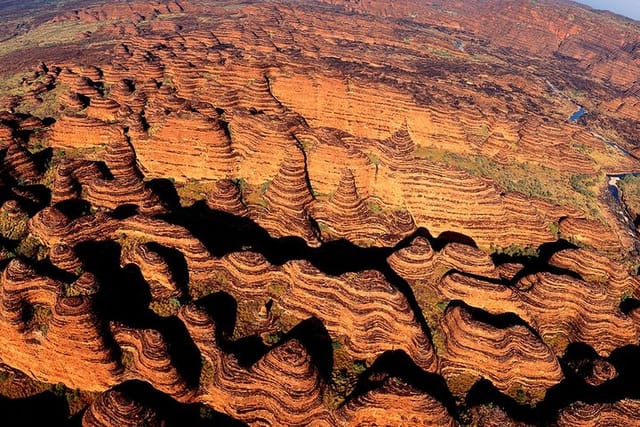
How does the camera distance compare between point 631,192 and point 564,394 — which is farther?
point 631,192

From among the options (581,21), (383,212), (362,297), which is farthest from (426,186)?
(581,21)

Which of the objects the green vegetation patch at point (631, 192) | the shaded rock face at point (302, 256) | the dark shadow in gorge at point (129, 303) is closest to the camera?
the shaded rock face at point (302, 256)

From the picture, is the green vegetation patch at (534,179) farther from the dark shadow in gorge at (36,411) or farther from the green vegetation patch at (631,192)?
the dark shadow in gorge at (36,411)

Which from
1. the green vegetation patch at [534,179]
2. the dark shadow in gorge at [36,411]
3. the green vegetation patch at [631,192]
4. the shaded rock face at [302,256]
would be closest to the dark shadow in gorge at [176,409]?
the shaded rock face at [302,256]

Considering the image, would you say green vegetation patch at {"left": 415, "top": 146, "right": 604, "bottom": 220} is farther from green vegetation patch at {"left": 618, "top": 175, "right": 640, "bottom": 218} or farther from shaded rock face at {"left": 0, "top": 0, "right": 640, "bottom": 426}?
green vegetation patch at {"left": 618, "top": 175, "right": 640, "bottom": 218}

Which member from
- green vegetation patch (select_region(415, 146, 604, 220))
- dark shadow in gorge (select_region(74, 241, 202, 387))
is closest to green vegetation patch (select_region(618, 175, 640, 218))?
green vegetation patch (select_region(415, 146, 604, 220))

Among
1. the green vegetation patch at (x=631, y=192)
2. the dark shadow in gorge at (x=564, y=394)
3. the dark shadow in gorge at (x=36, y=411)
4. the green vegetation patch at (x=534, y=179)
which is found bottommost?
the dark shadow in gorge at (x=36, y=411)

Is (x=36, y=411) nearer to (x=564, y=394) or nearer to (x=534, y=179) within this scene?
(x=564, y=394)

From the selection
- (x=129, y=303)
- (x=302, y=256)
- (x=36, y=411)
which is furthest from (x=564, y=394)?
(x=36, y=411)

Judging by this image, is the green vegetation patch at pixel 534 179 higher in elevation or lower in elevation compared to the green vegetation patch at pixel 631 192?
higher
